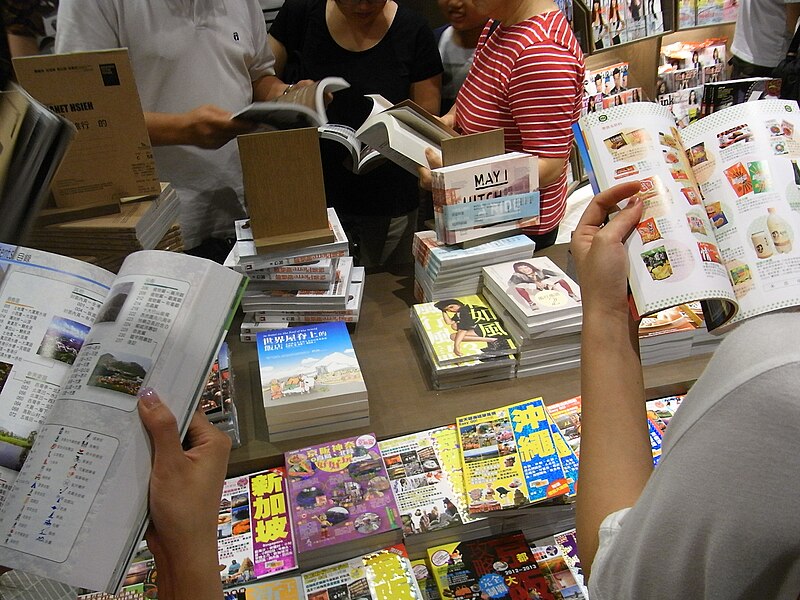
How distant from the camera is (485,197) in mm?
1682

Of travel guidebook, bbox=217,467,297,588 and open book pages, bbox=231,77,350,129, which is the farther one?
open book pages, bbox=231,77,350,129

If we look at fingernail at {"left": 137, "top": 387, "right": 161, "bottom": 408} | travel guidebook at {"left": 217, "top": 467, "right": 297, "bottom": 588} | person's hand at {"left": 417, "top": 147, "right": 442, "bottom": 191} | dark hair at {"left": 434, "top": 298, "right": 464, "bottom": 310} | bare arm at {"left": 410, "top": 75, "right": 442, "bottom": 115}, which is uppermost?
bare arm at {"left": 410, "top": 75, "right": 442, "bottom": 115}

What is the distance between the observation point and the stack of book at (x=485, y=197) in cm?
163

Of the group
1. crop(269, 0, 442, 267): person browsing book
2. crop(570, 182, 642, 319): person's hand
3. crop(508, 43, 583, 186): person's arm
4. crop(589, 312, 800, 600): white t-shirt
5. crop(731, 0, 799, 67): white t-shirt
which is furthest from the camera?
crop(731, 0, 799, 67): white t-shirt

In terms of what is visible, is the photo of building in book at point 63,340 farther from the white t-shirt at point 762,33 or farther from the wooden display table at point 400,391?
the white t-shirt at point 762,33

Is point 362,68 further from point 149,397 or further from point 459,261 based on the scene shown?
point 149,397

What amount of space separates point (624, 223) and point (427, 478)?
27.3 inches

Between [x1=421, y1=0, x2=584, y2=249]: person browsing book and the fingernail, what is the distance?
1280 mm

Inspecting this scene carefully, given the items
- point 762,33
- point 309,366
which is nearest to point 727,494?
point 309,366

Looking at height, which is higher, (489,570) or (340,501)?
(340,501)

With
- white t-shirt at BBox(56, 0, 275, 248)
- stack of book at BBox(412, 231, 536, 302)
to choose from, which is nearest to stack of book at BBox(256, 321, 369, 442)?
stack of book at BBox(412, 231, 536, 302)

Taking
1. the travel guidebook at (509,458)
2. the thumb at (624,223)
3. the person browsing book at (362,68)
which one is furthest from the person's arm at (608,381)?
the person browsing book at (362,68)

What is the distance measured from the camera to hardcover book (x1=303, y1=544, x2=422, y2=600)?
1123 mm

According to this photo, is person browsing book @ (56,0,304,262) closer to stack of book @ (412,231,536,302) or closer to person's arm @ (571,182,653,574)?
stack of book @ (412,231,536,302)
